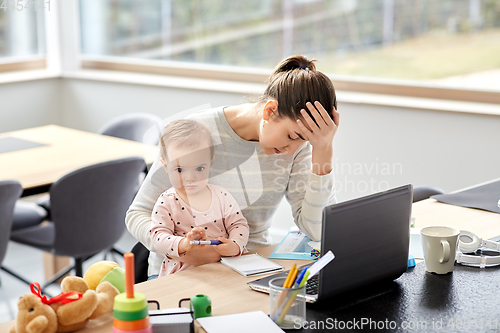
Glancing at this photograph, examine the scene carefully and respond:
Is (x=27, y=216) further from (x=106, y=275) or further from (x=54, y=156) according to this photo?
(x=106, y=275)

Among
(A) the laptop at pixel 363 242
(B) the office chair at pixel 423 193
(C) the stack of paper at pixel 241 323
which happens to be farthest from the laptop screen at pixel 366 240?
(B) the office chair at pixel 423 193

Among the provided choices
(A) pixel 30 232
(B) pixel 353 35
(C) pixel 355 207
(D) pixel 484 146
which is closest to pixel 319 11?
(B) pixel 353 35

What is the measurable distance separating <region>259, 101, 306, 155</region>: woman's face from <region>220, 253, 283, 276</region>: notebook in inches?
10.8

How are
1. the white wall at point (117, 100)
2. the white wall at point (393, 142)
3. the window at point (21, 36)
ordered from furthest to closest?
the window at point (21, 36), the white wall at point (117, 100), the white wall at point (393, 142)

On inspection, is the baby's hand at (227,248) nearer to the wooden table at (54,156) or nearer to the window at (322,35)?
the wooden table at (54,156)

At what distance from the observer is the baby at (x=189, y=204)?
4.60 ft

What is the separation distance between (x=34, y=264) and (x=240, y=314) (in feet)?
8.08

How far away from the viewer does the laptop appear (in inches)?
43.0

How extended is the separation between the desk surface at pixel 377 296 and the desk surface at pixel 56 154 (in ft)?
3.35

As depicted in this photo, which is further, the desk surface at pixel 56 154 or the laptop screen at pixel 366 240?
the desk surface at pixel 56 154

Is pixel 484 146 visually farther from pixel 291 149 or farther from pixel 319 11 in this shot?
pixel 291 149

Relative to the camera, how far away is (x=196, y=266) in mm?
1395

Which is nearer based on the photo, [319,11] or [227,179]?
[227,179]

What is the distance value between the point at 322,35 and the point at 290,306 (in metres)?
2.47
